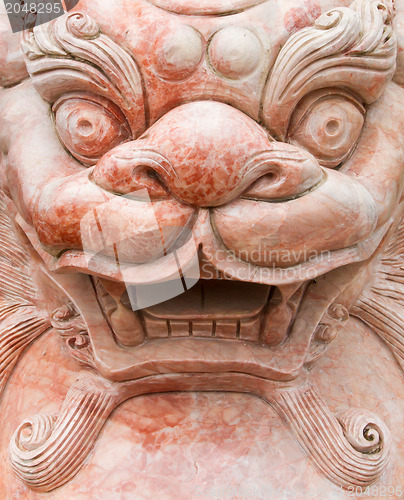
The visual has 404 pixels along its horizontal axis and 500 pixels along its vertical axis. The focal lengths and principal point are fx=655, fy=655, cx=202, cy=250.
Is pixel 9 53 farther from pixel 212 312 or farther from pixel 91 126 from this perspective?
pixel 212 312

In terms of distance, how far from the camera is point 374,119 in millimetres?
1323

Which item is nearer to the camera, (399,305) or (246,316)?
(246,316)

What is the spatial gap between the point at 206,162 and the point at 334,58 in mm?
330

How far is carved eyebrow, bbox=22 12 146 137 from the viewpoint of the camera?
3.98 ft

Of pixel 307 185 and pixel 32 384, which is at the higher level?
pixel 307 185

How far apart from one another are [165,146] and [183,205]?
11 centimetres

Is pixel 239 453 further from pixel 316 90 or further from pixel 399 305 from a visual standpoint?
pixel 316 90

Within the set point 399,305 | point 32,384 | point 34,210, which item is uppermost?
point 34,210

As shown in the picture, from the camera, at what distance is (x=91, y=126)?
1273mm

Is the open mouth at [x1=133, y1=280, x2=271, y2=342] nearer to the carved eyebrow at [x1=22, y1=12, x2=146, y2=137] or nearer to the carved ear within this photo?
the carved eyebrow at [x1=22, y1=12, x2=146, y2=137]

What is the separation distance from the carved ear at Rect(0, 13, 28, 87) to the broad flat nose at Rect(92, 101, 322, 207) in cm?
35

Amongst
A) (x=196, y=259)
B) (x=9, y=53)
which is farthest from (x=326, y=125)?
(x=9, y=53)

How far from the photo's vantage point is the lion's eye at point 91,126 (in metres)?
1.27

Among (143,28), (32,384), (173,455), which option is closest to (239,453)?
(173,455)
